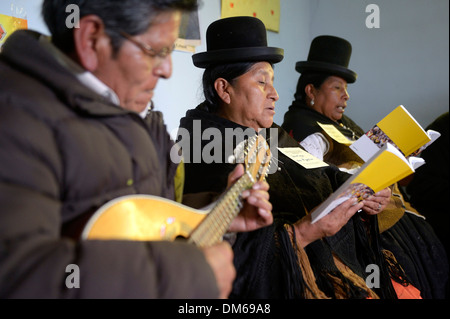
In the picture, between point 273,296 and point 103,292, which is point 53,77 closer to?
point 103,292

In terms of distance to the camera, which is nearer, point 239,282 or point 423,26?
point 239,282

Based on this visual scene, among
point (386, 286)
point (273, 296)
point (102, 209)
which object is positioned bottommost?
point (386, 286)

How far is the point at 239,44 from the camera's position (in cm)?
147

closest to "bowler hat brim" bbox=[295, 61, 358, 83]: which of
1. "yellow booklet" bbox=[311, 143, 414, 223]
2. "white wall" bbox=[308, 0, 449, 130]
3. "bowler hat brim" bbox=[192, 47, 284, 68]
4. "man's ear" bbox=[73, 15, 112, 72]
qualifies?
"white wall" bbox=[308, 0, 449, 130]

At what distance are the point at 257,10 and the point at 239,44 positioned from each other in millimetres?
859

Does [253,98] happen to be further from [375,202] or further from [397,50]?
[397,50]

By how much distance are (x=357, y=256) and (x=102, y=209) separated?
4.18 feet

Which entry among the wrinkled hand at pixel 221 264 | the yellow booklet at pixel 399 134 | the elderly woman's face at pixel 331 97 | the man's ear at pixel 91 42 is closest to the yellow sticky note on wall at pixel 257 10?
the elderly woman's face at pixel 331 97

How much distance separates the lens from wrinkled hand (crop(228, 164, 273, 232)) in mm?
972

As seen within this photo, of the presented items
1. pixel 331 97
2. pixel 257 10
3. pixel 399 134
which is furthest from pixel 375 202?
pixel 257 10

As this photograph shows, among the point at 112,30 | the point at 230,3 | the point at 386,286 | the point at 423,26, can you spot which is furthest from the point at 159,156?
the point at 423,26

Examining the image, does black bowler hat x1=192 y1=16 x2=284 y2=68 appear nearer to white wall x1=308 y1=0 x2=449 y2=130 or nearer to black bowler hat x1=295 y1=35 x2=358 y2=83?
black bowler hat x1=295 y1=35 x2=358 y2=83

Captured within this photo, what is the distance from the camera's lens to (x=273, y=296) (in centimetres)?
114

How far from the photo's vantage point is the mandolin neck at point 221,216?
2.69ft
